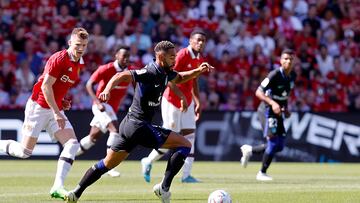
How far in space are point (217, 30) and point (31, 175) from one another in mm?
11215

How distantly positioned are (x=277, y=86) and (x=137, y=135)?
20.8 ft

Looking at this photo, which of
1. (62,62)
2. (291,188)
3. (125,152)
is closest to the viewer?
(125,152)

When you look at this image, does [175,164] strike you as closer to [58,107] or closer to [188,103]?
[58,107]

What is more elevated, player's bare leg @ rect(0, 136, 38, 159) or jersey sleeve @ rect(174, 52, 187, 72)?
jersey sleeve @ rect(174, 52, 187, 72)

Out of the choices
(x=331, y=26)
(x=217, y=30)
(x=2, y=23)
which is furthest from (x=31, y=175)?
(x=331, y=26)

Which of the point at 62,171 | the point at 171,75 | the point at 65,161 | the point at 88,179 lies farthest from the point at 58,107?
the point at 171,75

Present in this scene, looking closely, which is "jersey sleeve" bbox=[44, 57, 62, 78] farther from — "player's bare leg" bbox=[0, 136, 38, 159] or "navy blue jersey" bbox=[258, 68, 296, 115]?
"navy blue jersey" bbox=[258, 68, 296, 115]

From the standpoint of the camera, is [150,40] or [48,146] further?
[150,40]

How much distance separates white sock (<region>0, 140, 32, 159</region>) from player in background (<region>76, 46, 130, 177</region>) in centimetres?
375

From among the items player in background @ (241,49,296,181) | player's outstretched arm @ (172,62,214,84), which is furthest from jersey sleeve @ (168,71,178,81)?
player in background @ (241,49,296,181)

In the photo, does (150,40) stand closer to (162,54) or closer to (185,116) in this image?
(185,116)

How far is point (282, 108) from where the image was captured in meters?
17.0

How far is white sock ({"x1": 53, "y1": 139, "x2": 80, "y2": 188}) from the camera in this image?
39.2 feet

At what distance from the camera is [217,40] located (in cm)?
2700
